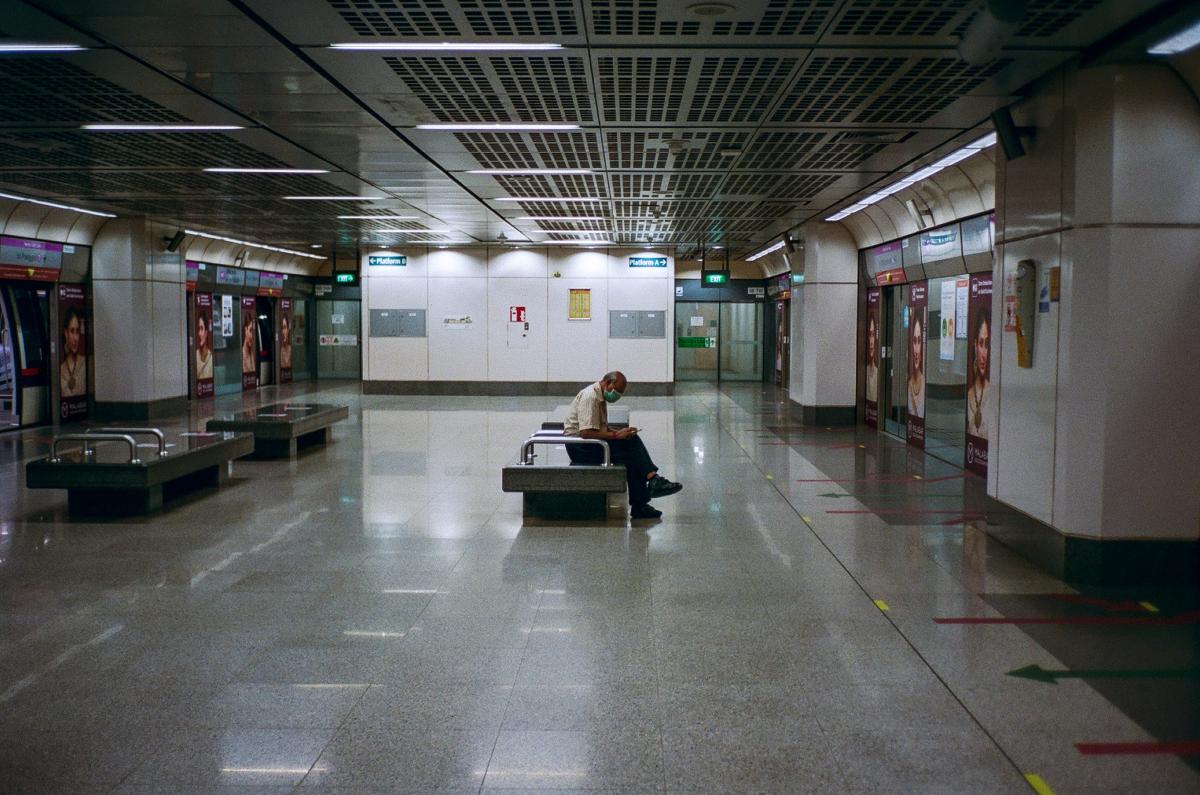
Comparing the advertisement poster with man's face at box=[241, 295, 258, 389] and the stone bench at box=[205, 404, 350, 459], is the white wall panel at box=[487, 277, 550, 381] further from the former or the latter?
the stone bench at box=[205, 404, 350, 459]

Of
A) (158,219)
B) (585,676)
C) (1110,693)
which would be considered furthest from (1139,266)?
(158,219)

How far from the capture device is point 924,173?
11008 mm

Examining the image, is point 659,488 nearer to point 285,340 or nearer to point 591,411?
point 591,411

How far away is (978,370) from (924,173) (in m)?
2.39

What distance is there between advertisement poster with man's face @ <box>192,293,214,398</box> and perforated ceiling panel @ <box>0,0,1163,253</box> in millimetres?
9258

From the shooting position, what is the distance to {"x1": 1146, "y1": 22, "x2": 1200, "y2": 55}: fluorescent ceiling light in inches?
213

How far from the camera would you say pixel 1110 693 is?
14.6ft

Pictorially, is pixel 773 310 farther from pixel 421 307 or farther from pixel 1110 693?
pixel 1110 693

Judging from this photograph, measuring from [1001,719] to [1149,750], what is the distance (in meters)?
0.56

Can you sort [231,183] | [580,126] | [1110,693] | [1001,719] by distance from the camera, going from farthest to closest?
1. [231,183]
2. [580,126]
3. [1110,693]
4. [1001,719]

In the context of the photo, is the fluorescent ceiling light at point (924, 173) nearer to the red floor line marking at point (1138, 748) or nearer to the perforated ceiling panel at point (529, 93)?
the perforated ceiling panel at point (529, 93)

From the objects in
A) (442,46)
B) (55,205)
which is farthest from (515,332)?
(442,46)

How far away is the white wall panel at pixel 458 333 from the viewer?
2323 centimetres

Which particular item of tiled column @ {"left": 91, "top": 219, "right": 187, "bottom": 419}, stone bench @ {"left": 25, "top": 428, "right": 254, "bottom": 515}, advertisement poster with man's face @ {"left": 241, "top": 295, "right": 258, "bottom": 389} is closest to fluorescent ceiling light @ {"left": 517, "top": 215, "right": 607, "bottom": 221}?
tiled column @ {"left": 91, "top": 219, "right": 187, "bottom": 419}
